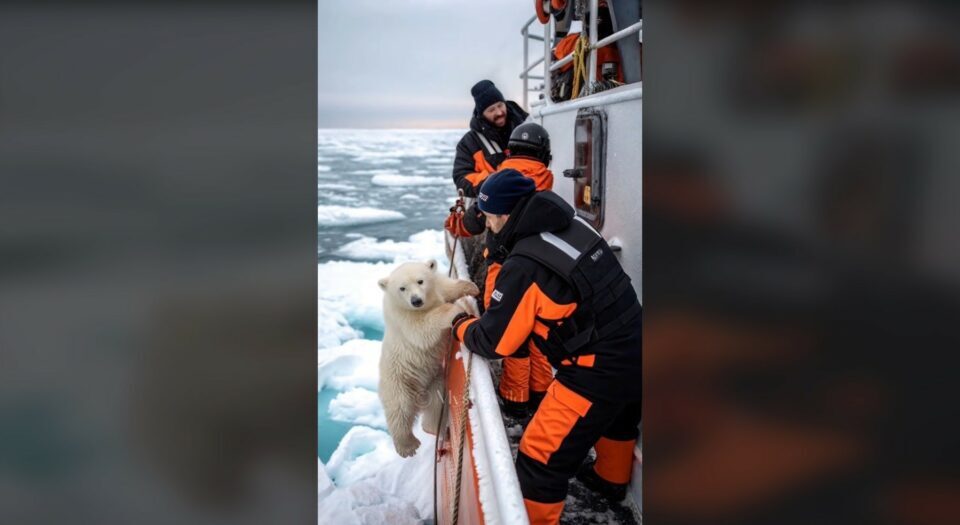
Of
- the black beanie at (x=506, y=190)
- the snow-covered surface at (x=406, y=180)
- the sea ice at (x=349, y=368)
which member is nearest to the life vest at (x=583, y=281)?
the black beanie at (x=506, y=190)

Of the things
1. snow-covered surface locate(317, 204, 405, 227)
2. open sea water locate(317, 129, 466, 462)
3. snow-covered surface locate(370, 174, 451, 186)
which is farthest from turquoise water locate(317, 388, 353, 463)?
snow-covered surface locate(370, 174, 451, 186)

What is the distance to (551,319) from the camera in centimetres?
232

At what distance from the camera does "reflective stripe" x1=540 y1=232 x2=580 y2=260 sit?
2.25 m

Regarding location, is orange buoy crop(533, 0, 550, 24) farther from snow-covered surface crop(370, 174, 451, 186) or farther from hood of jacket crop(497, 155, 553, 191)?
snow-covered surface crop(370, 174, 451, 186)

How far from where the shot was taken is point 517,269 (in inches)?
89.4

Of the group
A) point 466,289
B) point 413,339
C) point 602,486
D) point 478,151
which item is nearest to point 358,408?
point 478,151

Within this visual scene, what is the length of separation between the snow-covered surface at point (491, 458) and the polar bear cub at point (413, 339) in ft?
2.28

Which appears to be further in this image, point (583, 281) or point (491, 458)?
point (583, 281)

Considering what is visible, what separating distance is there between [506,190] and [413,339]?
4.04 feet

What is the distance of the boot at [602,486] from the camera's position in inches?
110
